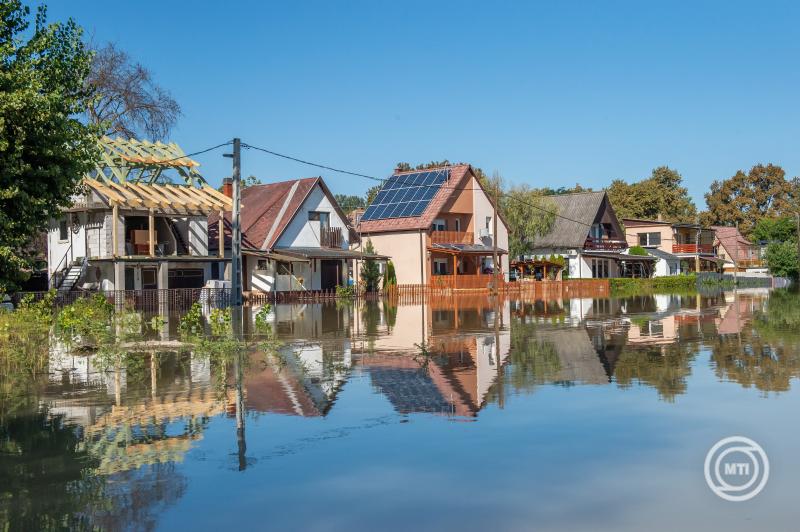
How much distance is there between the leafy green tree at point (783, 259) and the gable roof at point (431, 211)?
3254cm

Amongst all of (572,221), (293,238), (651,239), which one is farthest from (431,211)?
(651,239)

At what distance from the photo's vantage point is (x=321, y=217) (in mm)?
50469

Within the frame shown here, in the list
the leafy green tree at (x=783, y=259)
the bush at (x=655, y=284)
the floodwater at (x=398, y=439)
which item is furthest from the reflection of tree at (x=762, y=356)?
the leafy green tree at (x=783, y=259)

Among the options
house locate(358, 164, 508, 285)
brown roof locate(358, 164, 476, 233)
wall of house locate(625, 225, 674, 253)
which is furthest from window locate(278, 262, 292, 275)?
wall of house locate(625, 225, 674, 253)

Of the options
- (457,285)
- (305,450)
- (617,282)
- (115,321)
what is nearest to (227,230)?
(457,285)

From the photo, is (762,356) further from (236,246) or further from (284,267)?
(284,267)

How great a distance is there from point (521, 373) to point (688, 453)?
5.68 m

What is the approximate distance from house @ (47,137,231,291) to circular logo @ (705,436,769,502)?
3274cm

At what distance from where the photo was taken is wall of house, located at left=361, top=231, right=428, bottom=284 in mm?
55500

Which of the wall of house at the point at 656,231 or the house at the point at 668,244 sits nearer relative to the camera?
the house at the point at 668,244

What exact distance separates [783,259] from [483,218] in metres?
31.4

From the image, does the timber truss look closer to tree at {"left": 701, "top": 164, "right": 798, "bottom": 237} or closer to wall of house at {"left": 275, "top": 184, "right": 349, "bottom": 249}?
wall of house at {"left": 275, "top": 184, "right": 349, "bottom": 249}

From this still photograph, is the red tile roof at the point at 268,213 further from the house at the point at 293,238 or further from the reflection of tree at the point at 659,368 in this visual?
the reflection of tree at the point at 659,368

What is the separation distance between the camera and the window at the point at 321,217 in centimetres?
4978
